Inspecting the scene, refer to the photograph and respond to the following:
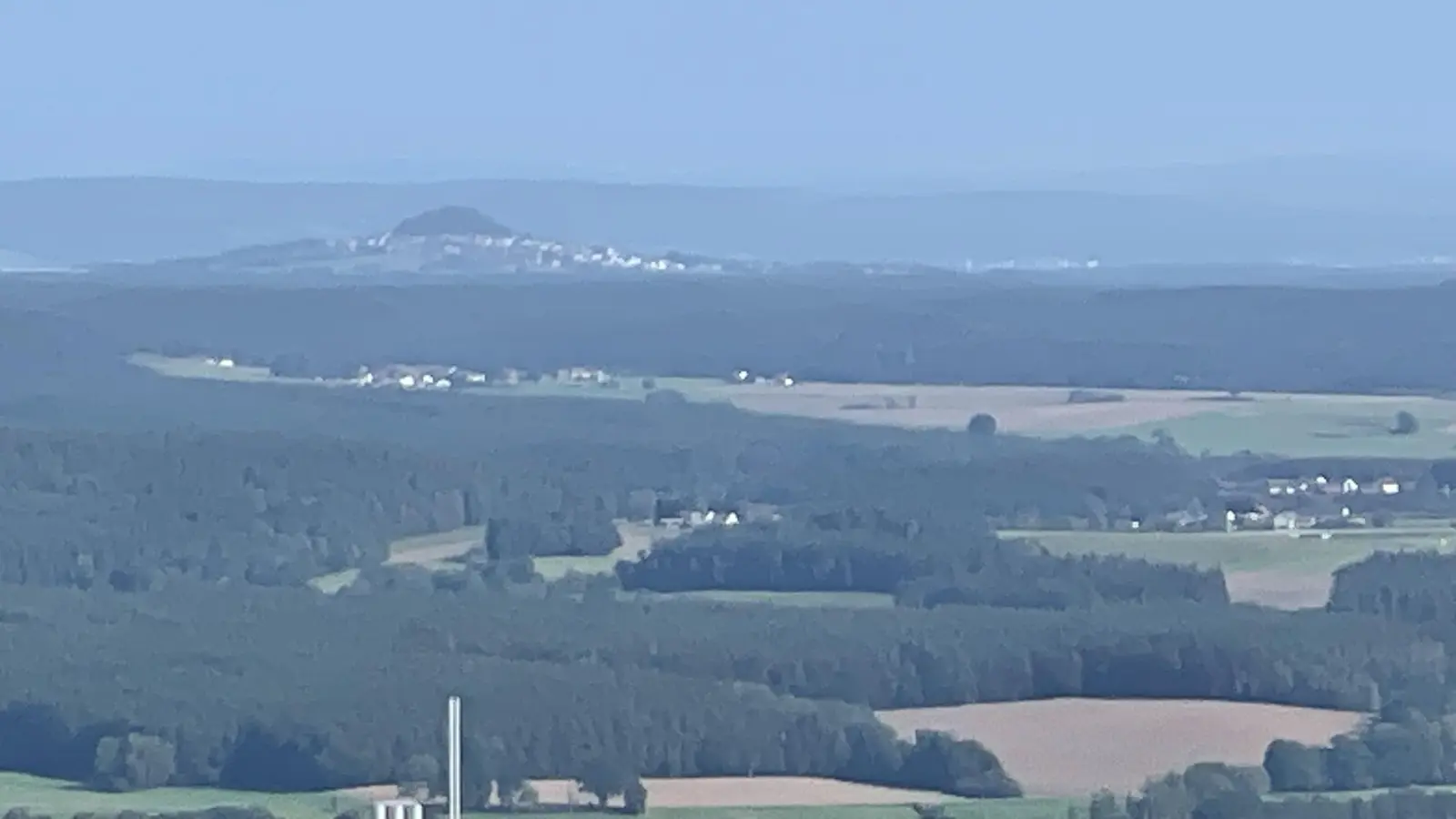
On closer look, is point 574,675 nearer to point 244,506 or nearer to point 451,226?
point 244,506

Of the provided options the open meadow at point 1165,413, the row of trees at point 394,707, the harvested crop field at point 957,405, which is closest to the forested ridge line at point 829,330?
the harvested crop field at point 957,405

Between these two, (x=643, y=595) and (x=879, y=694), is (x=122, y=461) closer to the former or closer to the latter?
(x=643, y=595)

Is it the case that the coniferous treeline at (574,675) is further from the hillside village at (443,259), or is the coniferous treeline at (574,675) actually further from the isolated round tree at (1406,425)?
the hillside village at (443,259)

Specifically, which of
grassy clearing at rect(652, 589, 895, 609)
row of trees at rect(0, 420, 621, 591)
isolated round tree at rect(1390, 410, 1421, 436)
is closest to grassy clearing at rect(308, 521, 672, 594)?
row of trees at rect(0, 420, 621, 591)

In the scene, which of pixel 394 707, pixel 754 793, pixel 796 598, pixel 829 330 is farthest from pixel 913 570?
pixel 829 330

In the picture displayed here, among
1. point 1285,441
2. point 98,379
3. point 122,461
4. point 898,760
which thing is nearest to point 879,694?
point 898,760

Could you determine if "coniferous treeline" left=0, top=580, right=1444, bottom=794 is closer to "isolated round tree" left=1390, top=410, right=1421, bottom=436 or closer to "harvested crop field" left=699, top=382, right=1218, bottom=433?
"isolated round tree" left=1390, top=410, right=1421, bottom=436
